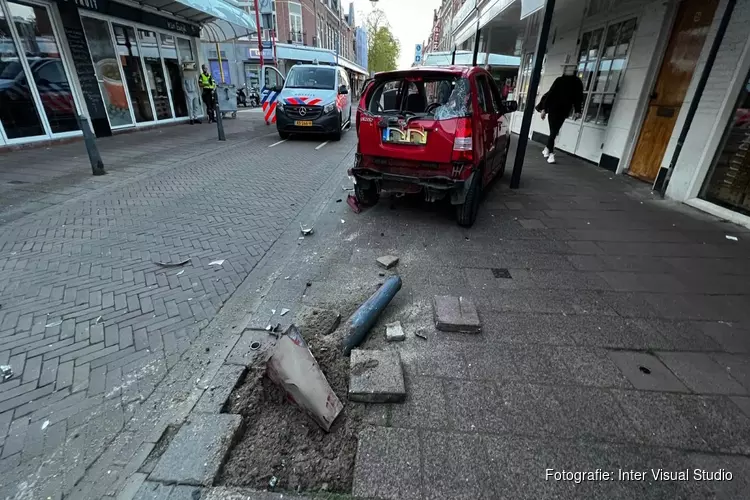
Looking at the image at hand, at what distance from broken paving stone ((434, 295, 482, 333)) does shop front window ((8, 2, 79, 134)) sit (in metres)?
11.6

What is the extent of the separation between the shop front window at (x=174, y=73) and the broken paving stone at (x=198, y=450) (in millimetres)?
15636

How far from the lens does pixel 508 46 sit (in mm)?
17812

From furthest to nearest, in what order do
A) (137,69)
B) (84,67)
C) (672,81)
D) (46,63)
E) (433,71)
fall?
(137,69), (84,67), (46,63), (672,81), (433,71)

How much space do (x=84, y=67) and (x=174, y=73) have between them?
4604 mm

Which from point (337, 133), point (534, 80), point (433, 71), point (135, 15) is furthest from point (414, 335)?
point (135, 15)

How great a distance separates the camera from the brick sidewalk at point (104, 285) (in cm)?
206

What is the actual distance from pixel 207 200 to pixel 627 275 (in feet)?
19.2

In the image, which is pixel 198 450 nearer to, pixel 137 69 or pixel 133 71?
pixel 133 71

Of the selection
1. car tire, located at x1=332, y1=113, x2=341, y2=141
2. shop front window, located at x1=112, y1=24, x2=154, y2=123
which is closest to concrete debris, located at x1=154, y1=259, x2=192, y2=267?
car tire, located at x1=332, y1=113, x2=341, y2=141

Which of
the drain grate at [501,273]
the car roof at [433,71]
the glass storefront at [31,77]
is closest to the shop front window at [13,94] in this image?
the glass storefront at [31,77]

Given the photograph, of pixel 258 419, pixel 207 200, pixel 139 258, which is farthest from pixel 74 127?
pixel 258 419

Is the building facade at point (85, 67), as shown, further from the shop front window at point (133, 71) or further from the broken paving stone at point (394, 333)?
the broken paving stone at point (394, 333)

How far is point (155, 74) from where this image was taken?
13234 millimetres

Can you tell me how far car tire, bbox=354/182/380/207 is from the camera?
5.31m
